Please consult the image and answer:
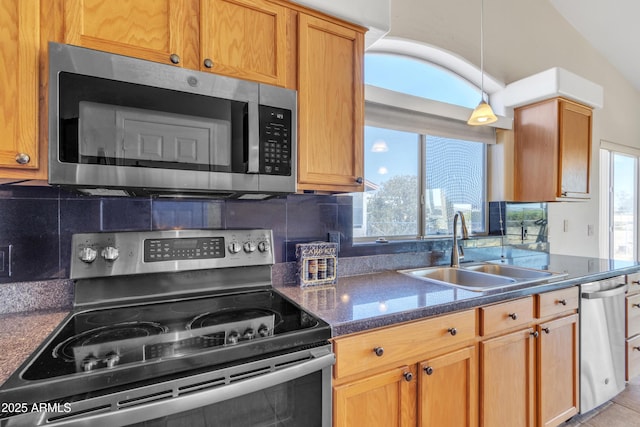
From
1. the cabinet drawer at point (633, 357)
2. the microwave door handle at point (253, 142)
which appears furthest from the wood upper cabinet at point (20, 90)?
the cabinet drawer at point (633, 357)

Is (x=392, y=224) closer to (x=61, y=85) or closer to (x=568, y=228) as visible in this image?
(x=61, y=85)

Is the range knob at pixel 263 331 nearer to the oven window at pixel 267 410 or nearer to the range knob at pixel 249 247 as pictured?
the oven window at pixel 267 410

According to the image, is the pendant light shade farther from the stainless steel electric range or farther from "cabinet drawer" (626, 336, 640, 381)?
"cabinet drawer" (626, 336, 640, 381)

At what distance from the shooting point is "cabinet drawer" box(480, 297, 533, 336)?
143cm

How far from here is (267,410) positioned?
3.10 ft

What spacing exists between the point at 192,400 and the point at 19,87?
3.35 ft

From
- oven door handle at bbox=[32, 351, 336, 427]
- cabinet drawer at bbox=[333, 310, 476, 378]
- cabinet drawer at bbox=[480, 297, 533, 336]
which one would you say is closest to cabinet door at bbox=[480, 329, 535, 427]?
cabinet drawer at bbox=[480, 297, 533, 336]

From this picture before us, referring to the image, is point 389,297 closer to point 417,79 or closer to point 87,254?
point 87,254

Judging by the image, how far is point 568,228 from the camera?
10.4 ft

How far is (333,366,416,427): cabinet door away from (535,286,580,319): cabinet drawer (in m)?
0.87

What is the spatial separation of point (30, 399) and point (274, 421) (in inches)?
23.7

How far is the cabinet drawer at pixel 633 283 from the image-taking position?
2.14 metres

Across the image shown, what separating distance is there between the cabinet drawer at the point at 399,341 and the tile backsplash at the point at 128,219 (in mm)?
659

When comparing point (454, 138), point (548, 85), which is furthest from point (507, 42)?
point (454, 138)
